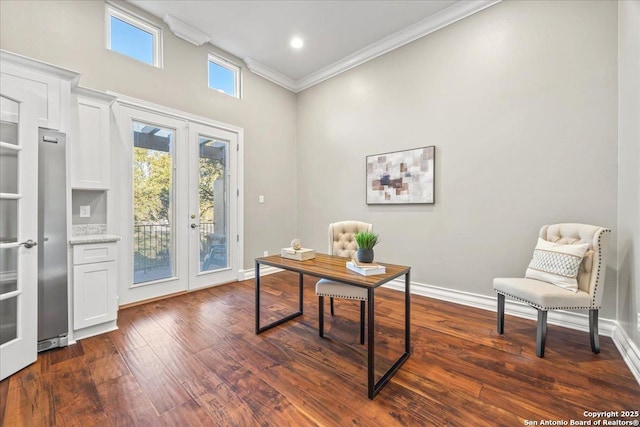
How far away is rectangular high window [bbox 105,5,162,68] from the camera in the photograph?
3053 millimetres

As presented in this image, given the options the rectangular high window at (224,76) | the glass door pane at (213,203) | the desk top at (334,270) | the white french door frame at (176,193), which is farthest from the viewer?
the rectangular high window at (224,76)

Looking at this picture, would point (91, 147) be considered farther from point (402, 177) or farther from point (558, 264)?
point (558, 264)

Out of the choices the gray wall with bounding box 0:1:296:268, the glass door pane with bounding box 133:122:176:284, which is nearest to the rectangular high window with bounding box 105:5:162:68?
the gray wall with bounding box 0:1:296:268

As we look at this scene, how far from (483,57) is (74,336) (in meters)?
4.86

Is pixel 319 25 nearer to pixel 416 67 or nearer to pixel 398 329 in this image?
pixel 416 67

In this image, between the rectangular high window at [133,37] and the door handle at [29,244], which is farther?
the rectangular high window at [133,37]

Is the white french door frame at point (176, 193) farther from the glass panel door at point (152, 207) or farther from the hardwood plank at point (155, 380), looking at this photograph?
the hardwood plank at point (155, 380)

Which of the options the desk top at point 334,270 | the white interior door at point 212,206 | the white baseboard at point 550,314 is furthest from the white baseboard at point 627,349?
the white interior door at point 212,206

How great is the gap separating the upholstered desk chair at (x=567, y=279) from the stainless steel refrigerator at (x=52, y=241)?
145 inches

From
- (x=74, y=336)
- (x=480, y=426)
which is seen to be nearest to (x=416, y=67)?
(x=480, y=426)

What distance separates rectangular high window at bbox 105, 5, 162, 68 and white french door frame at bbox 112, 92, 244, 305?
0.60m

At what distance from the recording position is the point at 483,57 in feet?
9.81

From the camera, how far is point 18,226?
191 centimetres

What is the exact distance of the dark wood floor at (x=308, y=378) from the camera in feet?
4.84
